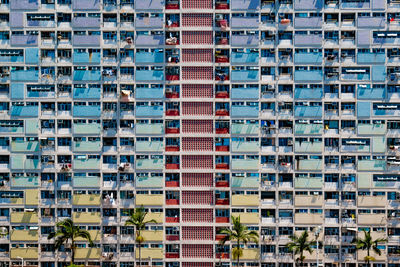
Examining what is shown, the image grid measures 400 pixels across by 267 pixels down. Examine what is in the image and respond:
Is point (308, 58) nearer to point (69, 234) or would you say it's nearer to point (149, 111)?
point (149, 111)

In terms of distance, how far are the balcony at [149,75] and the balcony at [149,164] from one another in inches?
348

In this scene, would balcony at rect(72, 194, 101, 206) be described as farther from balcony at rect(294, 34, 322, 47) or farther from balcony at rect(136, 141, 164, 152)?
balcony at rect(294, 34, 322, 47)

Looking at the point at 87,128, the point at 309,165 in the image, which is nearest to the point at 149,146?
the point at 87,128

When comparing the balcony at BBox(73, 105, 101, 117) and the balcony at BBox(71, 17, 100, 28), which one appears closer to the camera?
the balcony at BBox(73, 105, 101, 117)

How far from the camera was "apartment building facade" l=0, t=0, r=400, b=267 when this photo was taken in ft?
204

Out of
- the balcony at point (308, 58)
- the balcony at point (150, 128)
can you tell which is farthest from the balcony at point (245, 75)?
the balcony at point (150, 128)

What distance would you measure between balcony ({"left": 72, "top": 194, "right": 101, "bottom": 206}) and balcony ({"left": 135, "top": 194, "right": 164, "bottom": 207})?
168 inches

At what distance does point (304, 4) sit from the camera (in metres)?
62.7

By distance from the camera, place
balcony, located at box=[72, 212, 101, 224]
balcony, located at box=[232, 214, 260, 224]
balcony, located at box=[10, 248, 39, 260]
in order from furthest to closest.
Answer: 1. balcony, located at box=[10, 248, 39, 260]
2. balcony, located at box=[72, 212, 101, 224]
3. balcony, located at box=[232, 214, 260, 224]

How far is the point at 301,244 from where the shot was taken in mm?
59375

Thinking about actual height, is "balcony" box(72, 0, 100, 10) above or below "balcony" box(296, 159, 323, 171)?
above

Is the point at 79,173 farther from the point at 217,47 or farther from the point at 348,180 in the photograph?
the point at 348,180

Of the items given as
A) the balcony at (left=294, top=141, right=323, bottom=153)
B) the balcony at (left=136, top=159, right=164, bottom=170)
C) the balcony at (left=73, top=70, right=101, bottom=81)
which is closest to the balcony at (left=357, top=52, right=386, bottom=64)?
the balcony at (left=294, top=141, right=323, bottom=153)

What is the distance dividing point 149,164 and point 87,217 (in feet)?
29.0
